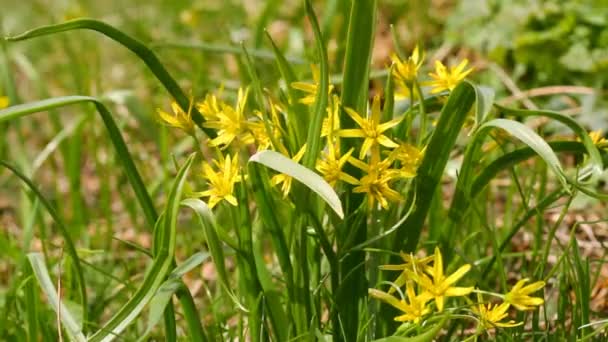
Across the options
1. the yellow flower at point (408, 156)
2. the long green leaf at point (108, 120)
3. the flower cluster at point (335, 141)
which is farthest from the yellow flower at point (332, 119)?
the long green leaf at point (108, 120)

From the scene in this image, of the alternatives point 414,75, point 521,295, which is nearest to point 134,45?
point 414,75

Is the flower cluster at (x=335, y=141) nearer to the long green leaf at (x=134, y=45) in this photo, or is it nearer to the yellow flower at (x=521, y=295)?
the long green leaf at (x=134, y=45)

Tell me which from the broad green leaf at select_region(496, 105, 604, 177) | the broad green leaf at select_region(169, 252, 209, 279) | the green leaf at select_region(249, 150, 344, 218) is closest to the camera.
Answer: the green leaf at select_region(249, 150, 344, 218)

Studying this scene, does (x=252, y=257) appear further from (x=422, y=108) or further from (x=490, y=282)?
(x=490, y=282)

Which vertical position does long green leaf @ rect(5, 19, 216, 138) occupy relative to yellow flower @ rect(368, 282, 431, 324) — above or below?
above

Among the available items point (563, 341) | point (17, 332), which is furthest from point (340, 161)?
point (17, 332)

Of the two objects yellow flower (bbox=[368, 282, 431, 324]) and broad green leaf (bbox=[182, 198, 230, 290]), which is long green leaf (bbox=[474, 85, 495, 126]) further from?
broad green leaf (bbox=[182, 198, 230, 290])

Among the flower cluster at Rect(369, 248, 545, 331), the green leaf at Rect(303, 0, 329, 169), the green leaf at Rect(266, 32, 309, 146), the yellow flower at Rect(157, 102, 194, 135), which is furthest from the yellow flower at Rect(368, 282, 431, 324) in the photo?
the yellow flower at Rect(157, 102, 194, 135)
